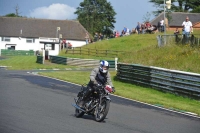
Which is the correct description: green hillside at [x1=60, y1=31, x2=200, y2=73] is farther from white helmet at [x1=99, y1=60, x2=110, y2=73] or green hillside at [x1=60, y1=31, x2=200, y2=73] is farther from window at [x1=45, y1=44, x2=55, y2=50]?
window at [x1=45, y1=44, x2=55, y2=50]

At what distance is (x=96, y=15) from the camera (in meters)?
119

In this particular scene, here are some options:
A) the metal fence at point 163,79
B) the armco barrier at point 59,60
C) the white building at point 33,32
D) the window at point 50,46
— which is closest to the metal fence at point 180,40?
the metal fence at point 163,79

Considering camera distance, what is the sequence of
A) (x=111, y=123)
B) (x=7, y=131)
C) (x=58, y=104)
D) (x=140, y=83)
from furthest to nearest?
(x=140, y=83) → (x=58, y=104) → (x=111, y=123) → (x=7, y=131)

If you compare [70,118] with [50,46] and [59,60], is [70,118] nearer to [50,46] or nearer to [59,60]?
[59,60]

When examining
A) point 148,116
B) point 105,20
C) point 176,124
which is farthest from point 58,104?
point 105,20

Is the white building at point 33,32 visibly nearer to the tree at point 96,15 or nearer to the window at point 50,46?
the tree at point 96,15

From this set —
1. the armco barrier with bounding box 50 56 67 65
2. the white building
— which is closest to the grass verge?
the armco barrier with bounding box 50 56 67 65

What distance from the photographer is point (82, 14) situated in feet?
392

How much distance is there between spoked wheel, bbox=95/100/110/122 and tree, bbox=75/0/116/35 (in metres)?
103

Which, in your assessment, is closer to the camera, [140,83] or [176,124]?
[176,124]

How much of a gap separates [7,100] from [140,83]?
38.9 ft

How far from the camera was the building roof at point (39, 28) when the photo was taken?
336 ft

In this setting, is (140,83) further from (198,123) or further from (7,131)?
(7,131)

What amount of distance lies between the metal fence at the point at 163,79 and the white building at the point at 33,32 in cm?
7154
